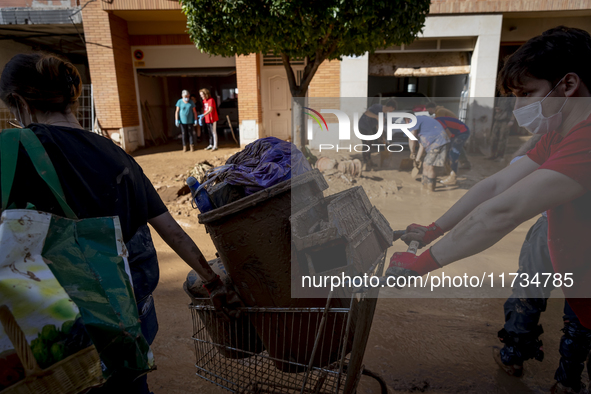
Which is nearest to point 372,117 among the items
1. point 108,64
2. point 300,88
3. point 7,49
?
point 300,88

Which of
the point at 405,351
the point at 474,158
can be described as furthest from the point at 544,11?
the point at 405,351

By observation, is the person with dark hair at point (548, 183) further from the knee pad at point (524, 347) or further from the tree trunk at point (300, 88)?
the tree trunk at point (300, 88)

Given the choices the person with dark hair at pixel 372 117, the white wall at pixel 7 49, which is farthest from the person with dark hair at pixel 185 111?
the white wall at pixel 7 49

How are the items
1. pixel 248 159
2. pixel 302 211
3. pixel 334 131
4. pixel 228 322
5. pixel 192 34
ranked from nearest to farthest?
pixel 302 211, pixel 228 322, pixel 248 159, pixel 192 34, pixel 334 131

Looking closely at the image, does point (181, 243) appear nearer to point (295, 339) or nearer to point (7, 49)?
point (295, 339)

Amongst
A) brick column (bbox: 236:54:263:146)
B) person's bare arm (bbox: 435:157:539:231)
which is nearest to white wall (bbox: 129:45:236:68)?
brick column (bbox: 236:54:263:146)

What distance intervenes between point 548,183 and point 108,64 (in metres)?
12.7

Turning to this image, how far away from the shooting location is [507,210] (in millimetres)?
1454

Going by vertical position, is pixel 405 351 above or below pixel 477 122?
below

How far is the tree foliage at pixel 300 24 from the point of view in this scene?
5.75 meters

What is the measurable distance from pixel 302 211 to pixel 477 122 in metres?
11.6

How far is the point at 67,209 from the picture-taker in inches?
47.9

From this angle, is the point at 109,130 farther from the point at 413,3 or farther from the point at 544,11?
the point at 544,11

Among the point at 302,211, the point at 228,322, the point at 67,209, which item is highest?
the point at 67,209
